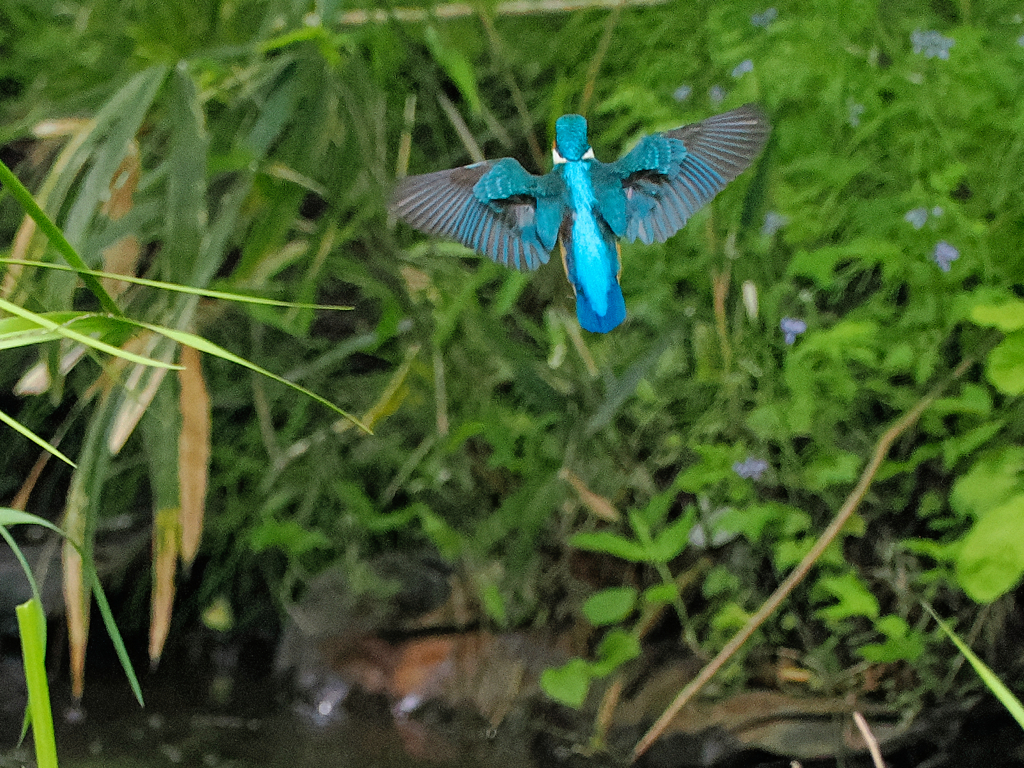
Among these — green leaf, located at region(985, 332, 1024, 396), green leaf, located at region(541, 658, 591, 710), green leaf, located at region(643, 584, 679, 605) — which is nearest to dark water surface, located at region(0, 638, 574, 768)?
green leaf, located at region(541, 658, 591, 710)

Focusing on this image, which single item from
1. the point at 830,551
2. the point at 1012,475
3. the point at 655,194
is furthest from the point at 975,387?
the point at 655,194

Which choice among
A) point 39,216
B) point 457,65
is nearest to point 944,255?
point 457,65

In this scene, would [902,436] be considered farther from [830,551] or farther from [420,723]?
[420,723]

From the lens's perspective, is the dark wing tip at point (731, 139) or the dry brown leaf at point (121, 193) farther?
the dry brown leaf at point (121, 193)

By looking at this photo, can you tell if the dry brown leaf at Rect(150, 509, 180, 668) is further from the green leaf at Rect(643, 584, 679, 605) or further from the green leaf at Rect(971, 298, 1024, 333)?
the green leaf at Rect(971, 298, 1024, 333)

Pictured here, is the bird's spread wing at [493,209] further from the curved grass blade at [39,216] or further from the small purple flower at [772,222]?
the small purple flower at [772,222]

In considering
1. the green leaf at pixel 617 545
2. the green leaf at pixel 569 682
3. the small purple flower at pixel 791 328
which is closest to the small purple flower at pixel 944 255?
the small purple flower at pixel 791 328
